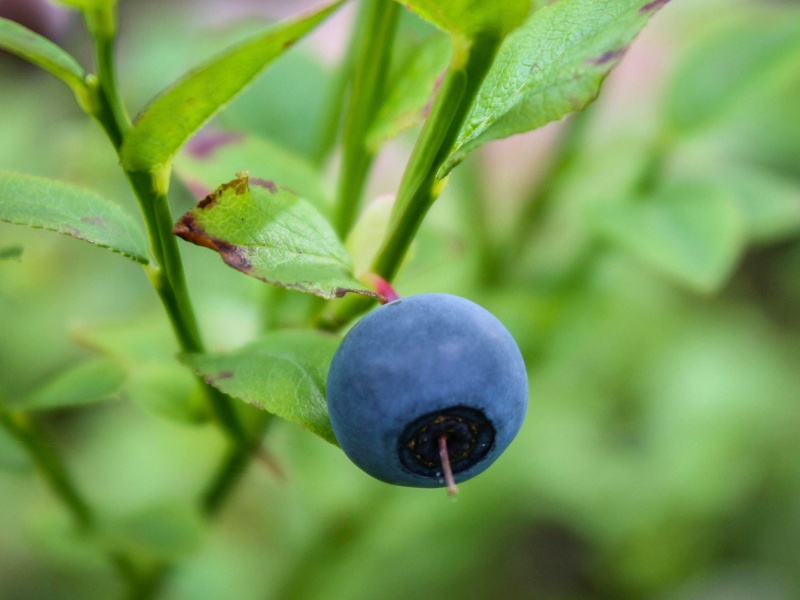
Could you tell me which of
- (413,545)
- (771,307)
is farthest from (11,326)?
(771,307)

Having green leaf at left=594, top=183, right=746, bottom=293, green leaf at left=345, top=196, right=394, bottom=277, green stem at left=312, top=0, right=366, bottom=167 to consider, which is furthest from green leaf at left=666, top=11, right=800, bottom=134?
green leaf at left=345, top=196, right=394, bottom=277

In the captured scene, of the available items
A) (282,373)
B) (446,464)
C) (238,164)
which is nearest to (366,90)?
(238,164)

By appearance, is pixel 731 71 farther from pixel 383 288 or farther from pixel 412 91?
pixel 383 288

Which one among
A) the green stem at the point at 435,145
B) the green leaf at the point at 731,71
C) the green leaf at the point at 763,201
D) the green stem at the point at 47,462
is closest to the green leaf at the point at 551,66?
the green stem at the point at 435,145

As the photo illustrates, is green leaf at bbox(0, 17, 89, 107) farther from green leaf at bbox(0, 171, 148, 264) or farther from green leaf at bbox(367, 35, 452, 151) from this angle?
green leaf at bbox(367, 35, 452, 151)

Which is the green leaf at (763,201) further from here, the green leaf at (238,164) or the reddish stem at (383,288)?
the reddish stem at (383,288)
